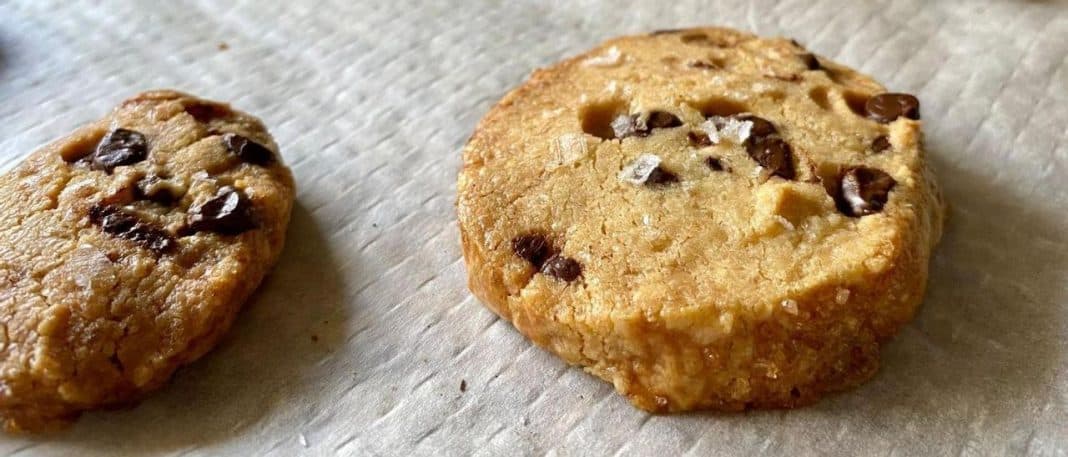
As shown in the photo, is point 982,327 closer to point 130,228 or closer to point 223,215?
point 223,215

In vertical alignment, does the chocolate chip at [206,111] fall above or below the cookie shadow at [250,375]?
above

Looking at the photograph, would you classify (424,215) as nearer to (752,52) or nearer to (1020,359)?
(752,52)

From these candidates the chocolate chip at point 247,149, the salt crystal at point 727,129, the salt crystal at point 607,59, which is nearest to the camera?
the salt crystal at point 727,129

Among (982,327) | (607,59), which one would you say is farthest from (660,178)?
(982,327)

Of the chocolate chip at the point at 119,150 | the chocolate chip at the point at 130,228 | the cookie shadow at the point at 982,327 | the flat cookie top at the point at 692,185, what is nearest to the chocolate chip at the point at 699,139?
the flat cookie top at the point at 692,185

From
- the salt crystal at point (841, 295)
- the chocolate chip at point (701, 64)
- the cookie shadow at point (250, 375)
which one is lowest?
the cookie shadow at point (250, 375)

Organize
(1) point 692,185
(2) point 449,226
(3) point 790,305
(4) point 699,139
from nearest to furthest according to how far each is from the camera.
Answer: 1. (3) point 790,305
2. (1) point 692,185
3. (4) point 699,139
4. (2) point 449,226

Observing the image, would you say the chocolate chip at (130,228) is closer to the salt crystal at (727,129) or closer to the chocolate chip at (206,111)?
the chocolate chip at (206,111)
